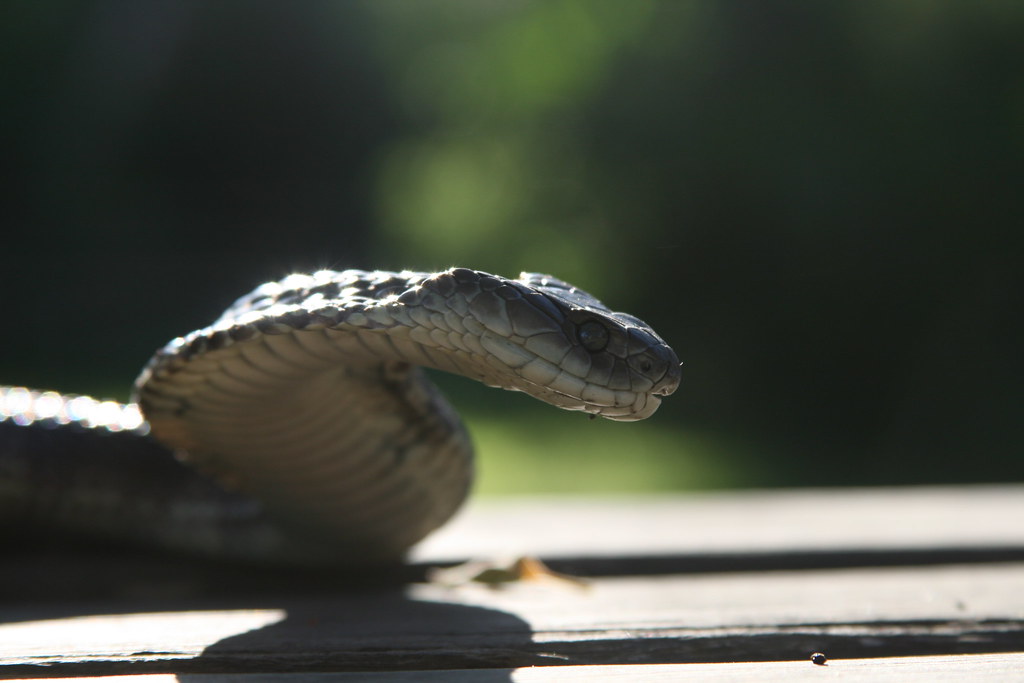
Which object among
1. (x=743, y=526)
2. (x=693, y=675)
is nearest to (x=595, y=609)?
(x=693, y=675)

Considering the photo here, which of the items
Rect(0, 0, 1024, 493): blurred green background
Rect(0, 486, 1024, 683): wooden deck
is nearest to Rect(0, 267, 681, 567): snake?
Rect(0, 486, 1024, 683): wooden deck

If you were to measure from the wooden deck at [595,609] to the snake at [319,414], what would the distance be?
112mm

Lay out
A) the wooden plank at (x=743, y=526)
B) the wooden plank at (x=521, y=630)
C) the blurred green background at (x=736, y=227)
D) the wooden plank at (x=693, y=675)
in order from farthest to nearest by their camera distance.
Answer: the blurred green background at (x=736, y=227)
the wooden plank at (x=743, y=526)
the wooden plank at (x=521, y=630)
the wooden plank at (x=693, y=675)

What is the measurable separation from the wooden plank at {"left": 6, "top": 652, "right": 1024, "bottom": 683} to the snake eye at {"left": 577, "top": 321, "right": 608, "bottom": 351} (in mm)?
433

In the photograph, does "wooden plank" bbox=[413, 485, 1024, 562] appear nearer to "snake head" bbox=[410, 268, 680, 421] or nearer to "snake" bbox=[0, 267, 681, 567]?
"snake" bbox=[0, 267, 681, 567]

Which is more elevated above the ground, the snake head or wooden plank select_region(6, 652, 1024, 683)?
the snake head

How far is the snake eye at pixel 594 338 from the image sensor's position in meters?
1.45

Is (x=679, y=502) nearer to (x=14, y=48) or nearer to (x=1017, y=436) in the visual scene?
(x=1017, y=436)

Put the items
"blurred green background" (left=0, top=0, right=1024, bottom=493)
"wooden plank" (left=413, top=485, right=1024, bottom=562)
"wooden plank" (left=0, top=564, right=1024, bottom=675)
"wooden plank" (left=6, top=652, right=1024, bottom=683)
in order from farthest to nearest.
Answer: "blurred green background" (left=0, top=0, right=1024, bottom=493) < "wooden plank" (left=413, top=485, right=1024, bottom=562) < "wooden plank" (left=0, top=564, right=1024, bottom=675) < "wooden plank" (left=6, top=652, right=1024, bottom=683)

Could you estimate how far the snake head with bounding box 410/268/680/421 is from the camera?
1437mm

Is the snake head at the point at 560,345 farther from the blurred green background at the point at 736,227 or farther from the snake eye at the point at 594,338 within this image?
the blurred green background at the point at 736,227

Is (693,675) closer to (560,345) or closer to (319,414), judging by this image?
(560,345)

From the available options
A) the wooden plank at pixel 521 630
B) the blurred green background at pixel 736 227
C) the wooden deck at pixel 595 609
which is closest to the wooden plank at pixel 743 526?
the wooden deck at pixel 595 609

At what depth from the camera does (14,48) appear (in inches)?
656
